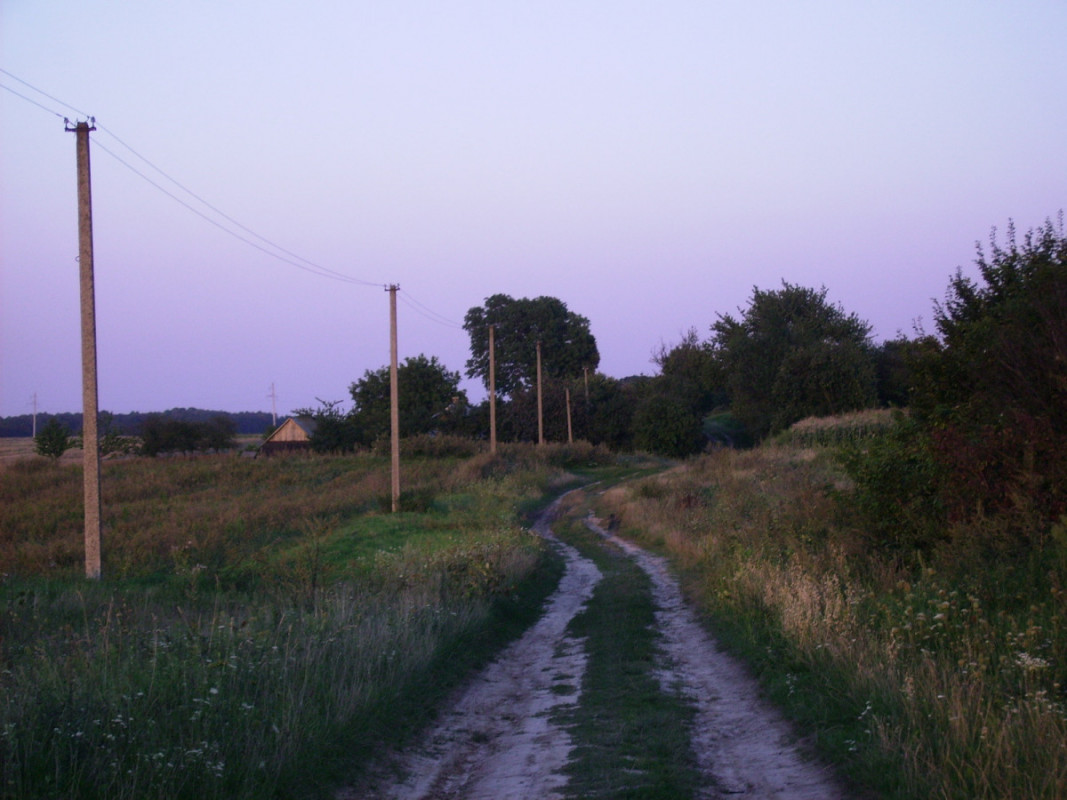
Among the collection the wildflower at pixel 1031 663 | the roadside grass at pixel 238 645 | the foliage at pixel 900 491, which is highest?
the foliage at pixel 900 491

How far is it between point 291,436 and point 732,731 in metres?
71.7

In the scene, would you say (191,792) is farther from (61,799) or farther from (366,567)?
(366,567)

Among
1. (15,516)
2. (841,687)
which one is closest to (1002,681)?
(841,687)

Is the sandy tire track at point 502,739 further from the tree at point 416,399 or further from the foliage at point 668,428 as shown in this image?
the tree at point 416,399

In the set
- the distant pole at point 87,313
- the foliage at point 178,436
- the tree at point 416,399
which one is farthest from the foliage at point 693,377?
the distant pole at point 87,313

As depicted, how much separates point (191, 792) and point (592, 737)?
325cm

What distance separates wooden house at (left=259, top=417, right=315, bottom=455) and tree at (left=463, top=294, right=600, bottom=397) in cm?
1896

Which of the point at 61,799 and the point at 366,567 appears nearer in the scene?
the point at 61,799

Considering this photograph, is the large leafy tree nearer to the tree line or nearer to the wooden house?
the tree line

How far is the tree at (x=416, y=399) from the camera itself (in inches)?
2894

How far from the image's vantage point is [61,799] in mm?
4781

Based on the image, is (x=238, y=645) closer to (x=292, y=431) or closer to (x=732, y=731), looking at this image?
(x=732, y=731)

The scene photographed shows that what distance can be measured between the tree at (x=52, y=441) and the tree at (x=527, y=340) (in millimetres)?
36955

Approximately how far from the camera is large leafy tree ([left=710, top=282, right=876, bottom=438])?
5469 centimetres
